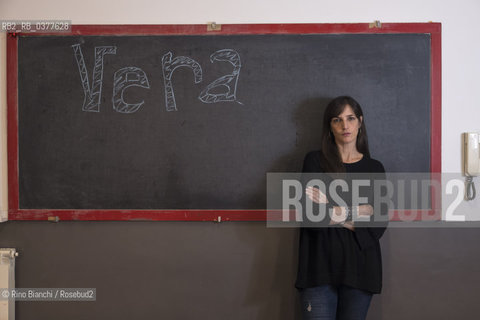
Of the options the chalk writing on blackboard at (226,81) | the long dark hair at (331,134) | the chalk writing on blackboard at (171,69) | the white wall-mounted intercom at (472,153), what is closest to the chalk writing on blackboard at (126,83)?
the chalk writing on blackboard at (171,69)

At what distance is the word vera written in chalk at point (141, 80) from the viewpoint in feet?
6.66

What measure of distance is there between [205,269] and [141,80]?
3.88 feet

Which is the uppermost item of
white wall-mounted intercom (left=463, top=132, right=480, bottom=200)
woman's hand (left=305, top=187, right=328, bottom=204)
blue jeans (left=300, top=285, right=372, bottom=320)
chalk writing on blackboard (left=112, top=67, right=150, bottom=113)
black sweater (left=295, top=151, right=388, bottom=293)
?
chalk writing on blackboard (left=112, top=67, right=150, bottom=113)

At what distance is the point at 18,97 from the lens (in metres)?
2.06

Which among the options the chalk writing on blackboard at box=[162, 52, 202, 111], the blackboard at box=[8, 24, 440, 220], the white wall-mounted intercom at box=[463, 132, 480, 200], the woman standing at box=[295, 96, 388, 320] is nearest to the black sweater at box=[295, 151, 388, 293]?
the woman standing at box=[295, 96, 388, 320]

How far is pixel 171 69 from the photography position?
6.68 ft

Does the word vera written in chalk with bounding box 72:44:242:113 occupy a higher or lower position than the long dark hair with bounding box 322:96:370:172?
higher

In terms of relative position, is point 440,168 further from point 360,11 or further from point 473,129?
point 360,11

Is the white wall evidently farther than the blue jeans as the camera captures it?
Yes

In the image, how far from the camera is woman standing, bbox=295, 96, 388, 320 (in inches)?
67.3

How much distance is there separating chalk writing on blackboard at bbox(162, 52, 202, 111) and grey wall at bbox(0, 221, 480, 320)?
72 centimetres

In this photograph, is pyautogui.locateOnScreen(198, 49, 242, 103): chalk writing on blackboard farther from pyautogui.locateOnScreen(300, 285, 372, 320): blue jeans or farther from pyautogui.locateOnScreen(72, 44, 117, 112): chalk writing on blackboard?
pyautogui.locateOnScreen(300, 285, 372, 320): blue jeans

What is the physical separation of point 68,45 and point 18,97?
16.9 inches

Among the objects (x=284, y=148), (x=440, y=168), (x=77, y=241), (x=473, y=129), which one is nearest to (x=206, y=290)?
(x=77, y=241)
